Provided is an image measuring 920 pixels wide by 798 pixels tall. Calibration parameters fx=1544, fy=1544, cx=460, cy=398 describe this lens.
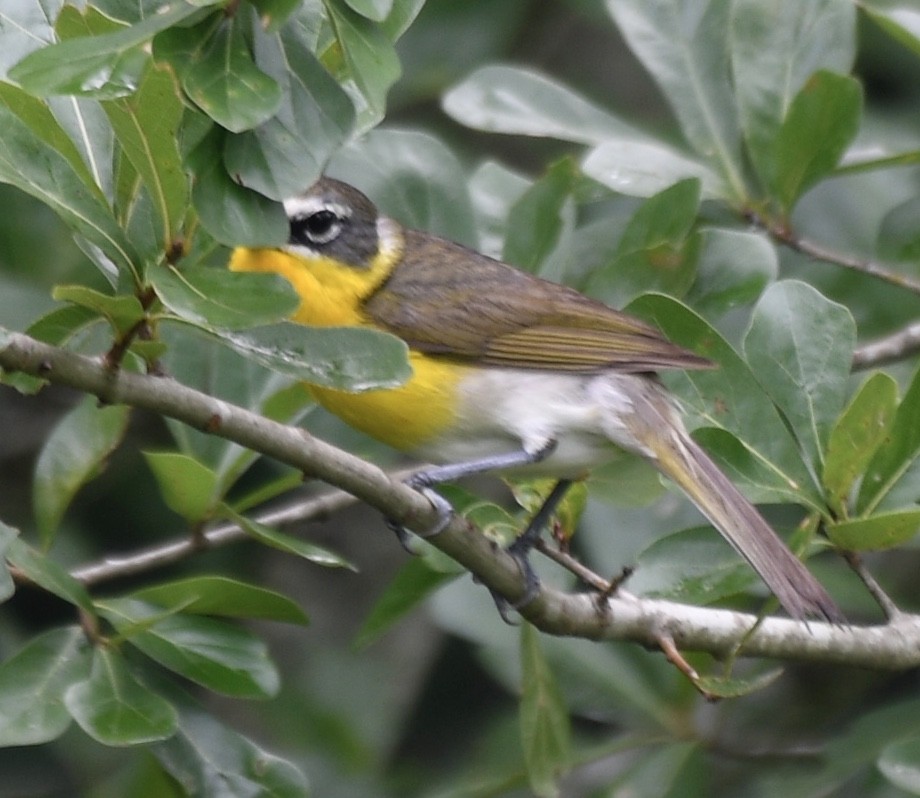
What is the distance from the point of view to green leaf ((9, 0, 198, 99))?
202 centimetres

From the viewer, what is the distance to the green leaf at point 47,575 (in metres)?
2.67

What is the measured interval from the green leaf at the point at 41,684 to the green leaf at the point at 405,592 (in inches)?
23.0

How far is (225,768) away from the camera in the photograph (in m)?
2.85

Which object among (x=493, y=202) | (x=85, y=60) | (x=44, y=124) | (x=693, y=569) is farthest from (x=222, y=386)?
(x=85, y=60)

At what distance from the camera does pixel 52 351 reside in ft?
6.79

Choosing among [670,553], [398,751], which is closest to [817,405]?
[670,553]

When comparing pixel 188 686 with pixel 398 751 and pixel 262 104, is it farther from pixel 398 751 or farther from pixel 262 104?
pixel 262 104

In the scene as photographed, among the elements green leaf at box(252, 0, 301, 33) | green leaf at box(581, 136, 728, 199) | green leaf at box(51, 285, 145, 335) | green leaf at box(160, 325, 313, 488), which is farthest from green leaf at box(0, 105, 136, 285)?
green leaf at box(581, 136, 728, 199)

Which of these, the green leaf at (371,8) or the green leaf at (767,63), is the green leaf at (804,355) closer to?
the green leaf at (767,63)

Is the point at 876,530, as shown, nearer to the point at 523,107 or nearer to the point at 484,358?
the point at 484,358

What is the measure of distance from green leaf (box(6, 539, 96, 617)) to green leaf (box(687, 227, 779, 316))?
149 centimetres

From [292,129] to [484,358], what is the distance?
1230 millimetres

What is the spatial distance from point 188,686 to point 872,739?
220 cm

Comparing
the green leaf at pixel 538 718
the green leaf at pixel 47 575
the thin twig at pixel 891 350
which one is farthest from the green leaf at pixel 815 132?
the green leaf at pixel 47 575
